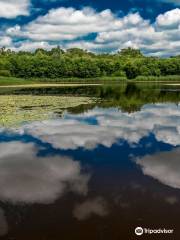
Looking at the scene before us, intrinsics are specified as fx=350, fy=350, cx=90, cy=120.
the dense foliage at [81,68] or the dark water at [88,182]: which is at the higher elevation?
the dense foliage at [81,68]

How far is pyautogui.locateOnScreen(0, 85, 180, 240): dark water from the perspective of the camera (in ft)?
20.1

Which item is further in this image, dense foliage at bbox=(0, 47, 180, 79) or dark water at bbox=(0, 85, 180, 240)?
dense foliage at bbox=(0, 47, 180, 79)

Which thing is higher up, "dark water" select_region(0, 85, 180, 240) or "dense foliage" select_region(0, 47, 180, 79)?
"dense foliage" select_region(0, 47, 180, 79)

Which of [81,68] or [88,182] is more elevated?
[81,68]

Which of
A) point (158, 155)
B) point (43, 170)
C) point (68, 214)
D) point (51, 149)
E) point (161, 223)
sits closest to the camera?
point (161, 223)

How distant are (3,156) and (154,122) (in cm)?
844

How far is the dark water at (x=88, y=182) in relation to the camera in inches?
241

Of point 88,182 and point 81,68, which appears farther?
point 81,68

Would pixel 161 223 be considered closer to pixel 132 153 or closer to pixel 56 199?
pixel 56 199

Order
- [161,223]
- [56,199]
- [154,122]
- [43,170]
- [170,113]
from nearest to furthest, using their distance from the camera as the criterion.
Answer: [161,223], [56,199], [43,170], [154,122], [170,113]

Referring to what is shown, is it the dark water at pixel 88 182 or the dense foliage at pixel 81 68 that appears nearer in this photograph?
the dark water at pixel 88 182

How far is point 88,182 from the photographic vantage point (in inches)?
328

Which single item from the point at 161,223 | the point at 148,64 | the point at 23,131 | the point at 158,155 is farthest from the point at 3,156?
the point at 148,64

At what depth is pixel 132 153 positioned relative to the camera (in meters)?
11.0
